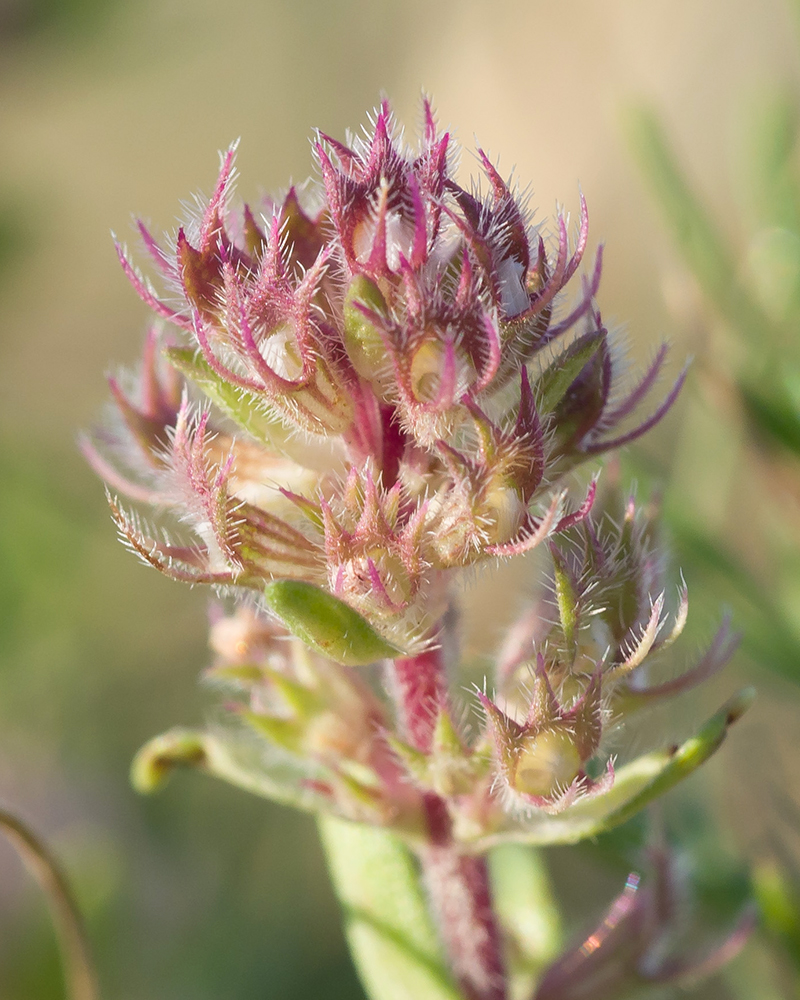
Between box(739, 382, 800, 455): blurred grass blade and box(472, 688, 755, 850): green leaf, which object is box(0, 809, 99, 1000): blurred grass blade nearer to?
box(472, 688, 755, 850): green leaf

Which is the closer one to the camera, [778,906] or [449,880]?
[449,880]

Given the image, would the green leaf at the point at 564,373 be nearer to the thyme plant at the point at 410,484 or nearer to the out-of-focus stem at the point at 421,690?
the thyme plant at the point at 410,484

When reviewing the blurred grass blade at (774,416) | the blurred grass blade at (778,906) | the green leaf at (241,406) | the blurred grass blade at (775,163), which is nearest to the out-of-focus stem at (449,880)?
the green leaf at (241,406)

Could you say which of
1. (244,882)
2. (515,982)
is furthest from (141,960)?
(515,982)

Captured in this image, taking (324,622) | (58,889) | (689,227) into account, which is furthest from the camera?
(689,227)

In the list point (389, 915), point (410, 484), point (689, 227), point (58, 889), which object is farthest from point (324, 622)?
point (689, 227)

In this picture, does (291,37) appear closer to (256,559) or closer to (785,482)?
(785,482)

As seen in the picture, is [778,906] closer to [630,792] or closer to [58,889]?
[630,792]
